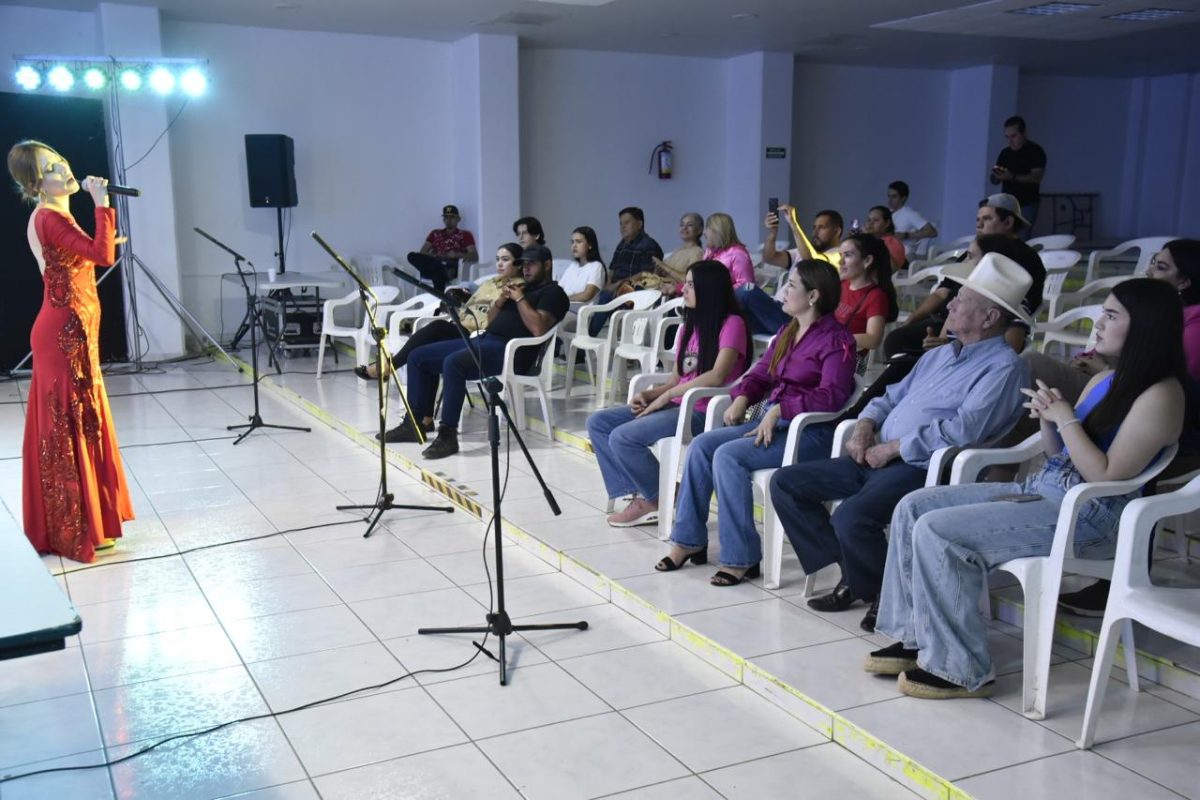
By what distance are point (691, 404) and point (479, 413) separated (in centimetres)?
275

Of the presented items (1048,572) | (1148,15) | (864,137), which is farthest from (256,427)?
(864,137)

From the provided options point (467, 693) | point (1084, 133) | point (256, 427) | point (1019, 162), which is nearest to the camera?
point (467, 693)

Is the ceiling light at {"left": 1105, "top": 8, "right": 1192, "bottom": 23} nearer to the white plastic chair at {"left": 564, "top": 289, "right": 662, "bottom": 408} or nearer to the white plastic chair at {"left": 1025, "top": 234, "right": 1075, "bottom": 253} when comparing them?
the white plastic chair at {"left": 1025, "top": 234, "right": 1075, "bottom": 253}

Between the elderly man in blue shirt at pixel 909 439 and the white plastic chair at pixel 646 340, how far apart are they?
2.43m

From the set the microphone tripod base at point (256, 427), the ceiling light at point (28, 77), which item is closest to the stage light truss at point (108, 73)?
the ceiling light at point (28, 77)

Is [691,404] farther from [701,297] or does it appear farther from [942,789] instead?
[942,789]

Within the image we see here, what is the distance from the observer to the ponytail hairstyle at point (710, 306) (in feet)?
13.5

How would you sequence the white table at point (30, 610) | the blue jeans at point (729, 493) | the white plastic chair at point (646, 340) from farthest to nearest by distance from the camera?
the white plastic chair at point (646, 340) < the blue jeans at point (729, 493) < the white table at point (30, 610)

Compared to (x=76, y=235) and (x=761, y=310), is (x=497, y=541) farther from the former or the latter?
(x=761, y=310)

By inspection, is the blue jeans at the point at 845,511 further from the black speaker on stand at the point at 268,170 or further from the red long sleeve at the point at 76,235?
the black speaker on stand at the point at 268,170

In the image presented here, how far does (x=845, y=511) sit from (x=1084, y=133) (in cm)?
1247

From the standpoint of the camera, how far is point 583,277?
7441 mm

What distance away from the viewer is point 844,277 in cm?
504

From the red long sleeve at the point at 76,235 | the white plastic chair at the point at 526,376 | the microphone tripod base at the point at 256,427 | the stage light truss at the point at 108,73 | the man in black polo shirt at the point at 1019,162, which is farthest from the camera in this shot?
the man in black polo shirt at the point at 1019,162
